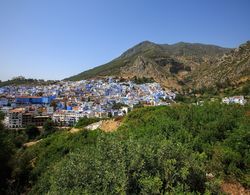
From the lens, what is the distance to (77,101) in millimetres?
91750

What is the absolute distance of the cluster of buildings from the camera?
222 ft

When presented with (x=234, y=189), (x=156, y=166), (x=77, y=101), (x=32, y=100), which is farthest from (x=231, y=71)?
(x=156, y=166)

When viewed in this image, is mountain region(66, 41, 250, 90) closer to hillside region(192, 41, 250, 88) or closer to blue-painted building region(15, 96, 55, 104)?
hillside region(192, 41, 250, 88)

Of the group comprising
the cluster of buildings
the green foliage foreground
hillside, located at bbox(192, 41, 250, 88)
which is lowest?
the cluster of buildings

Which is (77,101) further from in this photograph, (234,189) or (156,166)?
(156,166)

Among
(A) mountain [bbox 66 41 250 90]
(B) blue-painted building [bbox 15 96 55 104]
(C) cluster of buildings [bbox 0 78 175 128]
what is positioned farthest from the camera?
(B) blue-painted building [bbox 15 96 55 104]

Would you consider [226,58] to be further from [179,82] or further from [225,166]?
[225,166]

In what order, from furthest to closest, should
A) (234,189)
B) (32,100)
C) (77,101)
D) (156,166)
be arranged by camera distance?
(32,100) < (77,101) < (234,189) < (156,166)

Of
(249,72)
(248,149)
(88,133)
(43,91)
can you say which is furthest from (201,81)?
(248,149)

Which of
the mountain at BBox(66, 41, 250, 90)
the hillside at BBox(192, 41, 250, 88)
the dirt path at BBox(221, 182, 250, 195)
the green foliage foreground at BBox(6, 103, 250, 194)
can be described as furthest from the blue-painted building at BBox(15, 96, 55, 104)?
the dirt path at BBox(221, 182, 250, 195)

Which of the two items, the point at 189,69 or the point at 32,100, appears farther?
the point at 189,69

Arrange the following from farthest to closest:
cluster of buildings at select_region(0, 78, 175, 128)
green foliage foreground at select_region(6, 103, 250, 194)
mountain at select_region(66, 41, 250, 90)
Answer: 1. mountain at select_region(66, 41, 250, 90)
2. cluster of buildings at select_region(0, 78, 175, 128)
3. green foliage foreground at select_region(6, 103, 250, 194)

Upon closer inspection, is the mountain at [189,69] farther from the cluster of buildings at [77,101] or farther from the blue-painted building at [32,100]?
the blue-painted building at [32,100]

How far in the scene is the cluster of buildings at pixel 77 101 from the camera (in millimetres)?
67688
